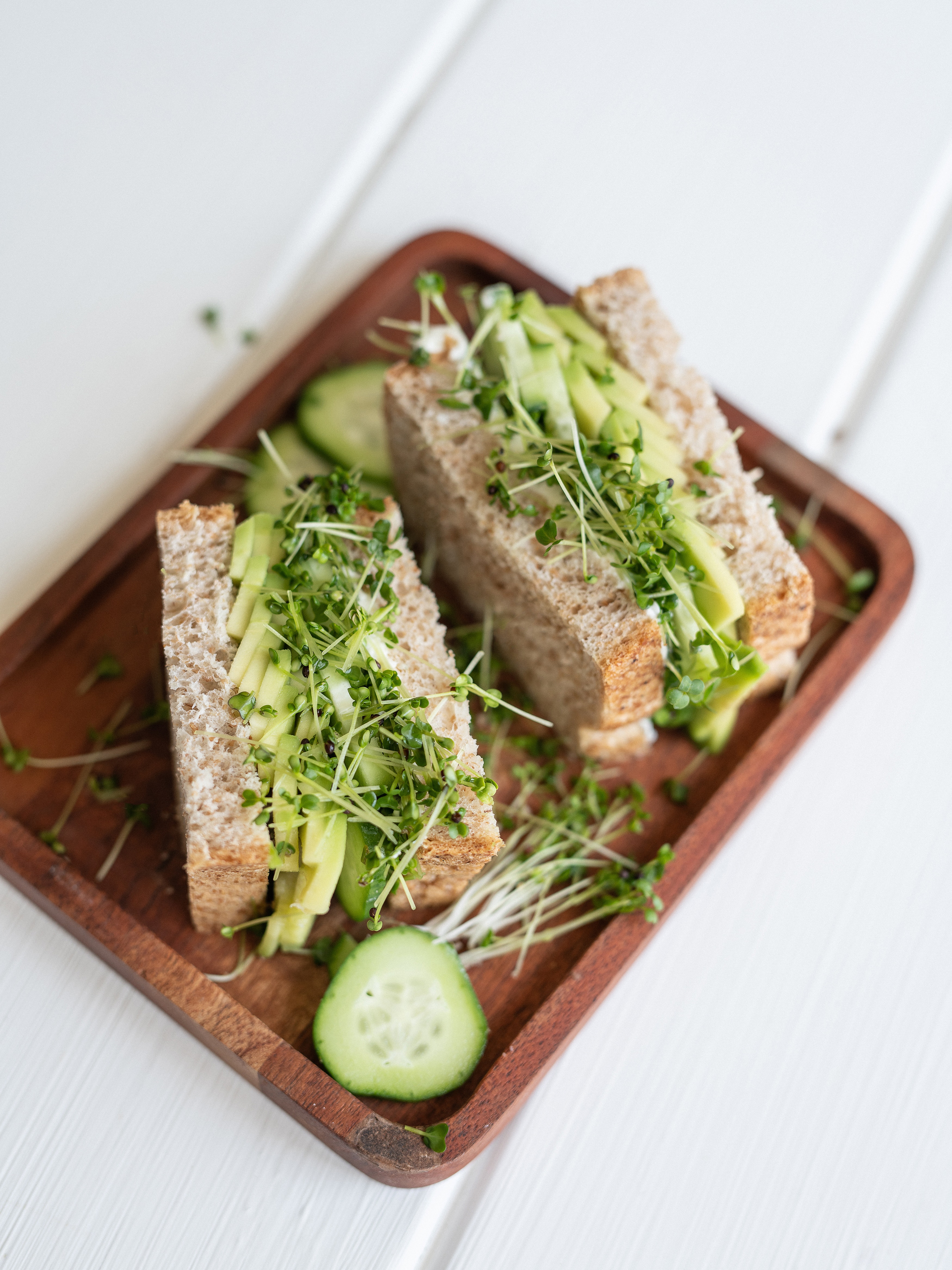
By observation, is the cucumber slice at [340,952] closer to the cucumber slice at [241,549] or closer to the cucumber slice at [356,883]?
the cucumber slice at [356,883]

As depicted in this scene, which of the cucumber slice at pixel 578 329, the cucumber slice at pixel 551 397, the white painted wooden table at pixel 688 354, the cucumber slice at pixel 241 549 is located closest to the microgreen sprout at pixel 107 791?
the white painted wooden table at pixel 688 354

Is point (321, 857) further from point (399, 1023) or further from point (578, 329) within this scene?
point (578, 329)

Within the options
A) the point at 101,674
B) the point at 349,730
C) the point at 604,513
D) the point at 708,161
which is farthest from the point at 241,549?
the point at 708,161

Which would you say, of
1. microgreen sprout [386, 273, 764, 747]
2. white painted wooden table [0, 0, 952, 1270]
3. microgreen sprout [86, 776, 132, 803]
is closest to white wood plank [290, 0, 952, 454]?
white painted wooden table [0, 0, 952, 1270]

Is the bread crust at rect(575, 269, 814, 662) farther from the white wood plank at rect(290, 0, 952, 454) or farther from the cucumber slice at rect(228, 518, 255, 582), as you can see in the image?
the cucumber slice at rect(228, 518, 255, 582)

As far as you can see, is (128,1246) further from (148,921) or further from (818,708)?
(818,708)

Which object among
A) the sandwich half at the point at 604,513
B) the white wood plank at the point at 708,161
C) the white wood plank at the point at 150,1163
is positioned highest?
the white wood plank at the point at 708,161
